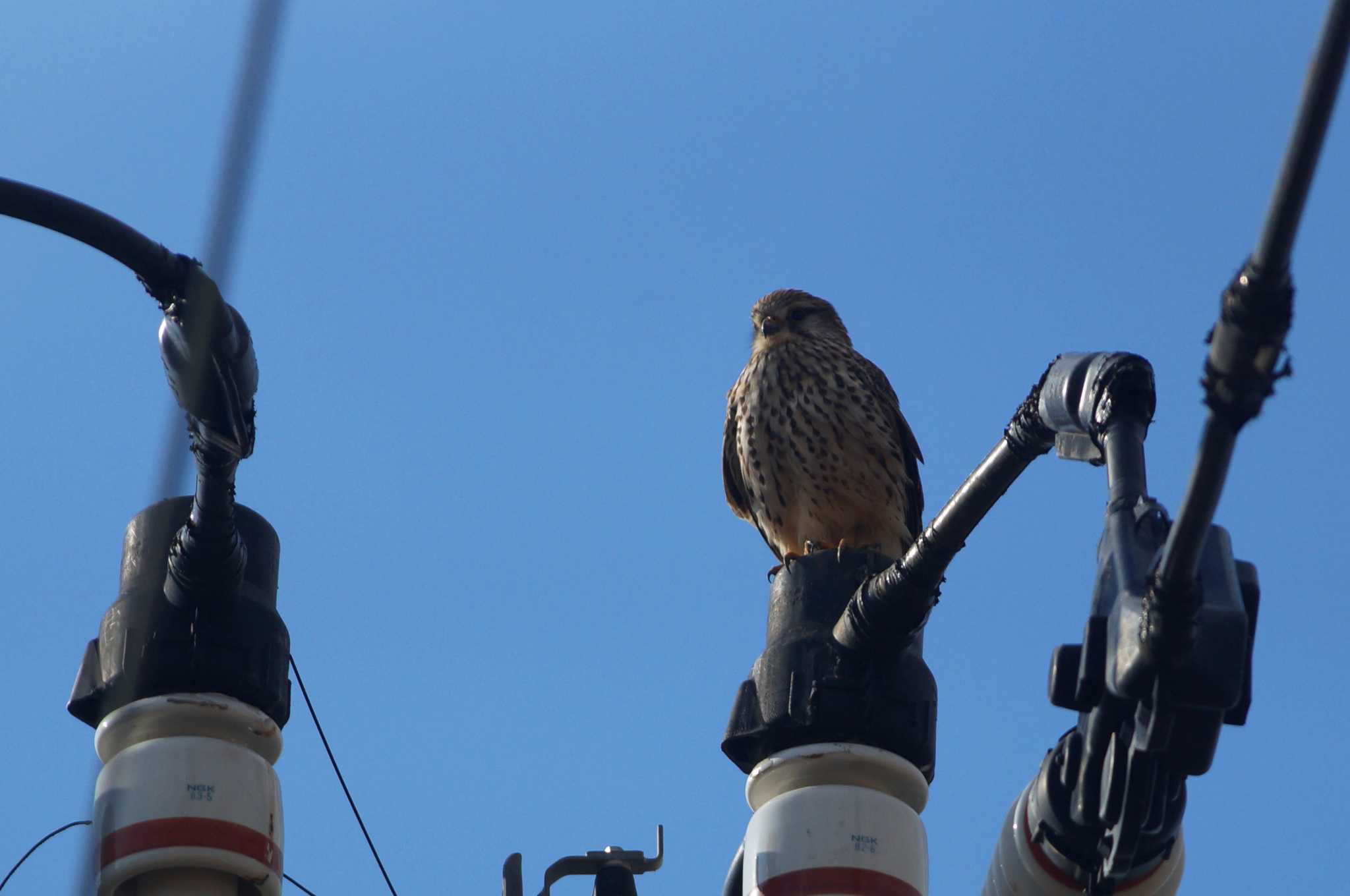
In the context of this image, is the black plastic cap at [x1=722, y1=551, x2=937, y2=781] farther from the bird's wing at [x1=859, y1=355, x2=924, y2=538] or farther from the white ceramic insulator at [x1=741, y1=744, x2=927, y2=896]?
the bird's wing at [x1=859, y1=355, x2=924, y2=538]

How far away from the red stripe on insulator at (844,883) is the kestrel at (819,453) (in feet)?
13.9

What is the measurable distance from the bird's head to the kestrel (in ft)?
0.10

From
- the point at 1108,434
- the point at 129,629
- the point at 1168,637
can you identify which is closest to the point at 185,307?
the point at 129,629

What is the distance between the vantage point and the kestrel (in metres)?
9.87

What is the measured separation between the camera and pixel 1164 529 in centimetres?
385

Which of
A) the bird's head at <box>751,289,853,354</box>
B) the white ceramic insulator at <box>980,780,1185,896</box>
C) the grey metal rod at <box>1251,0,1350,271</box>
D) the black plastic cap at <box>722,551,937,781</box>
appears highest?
the bird's head at <box>751,289,853,354</box>

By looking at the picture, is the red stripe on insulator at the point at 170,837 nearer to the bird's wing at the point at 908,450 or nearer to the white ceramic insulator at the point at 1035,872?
the white ceramic insulator at the point at 1035,872

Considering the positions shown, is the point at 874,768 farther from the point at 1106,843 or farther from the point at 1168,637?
the point at 1168,637

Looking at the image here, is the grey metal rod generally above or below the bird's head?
below

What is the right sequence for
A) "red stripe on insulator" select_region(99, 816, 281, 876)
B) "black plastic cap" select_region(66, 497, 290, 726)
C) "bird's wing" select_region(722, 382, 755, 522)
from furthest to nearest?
"bird's wing" select_region(722, 382, 755, 522)
"black plastic cap" select_region(66, 497, 290, 726)
"red stripe on insulator" select_region(99, 816, 281, 876)

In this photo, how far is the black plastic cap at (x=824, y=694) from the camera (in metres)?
5.62

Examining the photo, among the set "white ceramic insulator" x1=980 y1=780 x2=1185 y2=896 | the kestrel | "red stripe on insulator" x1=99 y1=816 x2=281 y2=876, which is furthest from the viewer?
Result: the kestrel

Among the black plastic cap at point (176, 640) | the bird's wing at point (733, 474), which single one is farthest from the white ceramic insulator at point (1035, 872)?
the bird's wing at point (733, 474)

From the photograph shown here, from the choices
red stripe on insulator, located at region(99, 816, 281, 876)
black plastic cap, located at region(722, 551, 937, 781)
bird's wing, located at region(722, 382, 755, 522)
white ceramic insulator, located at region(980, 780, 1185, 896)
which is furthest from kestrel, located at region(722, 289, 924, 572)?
white ceramic insulator, located at region(980, 780, 1185, 896)
